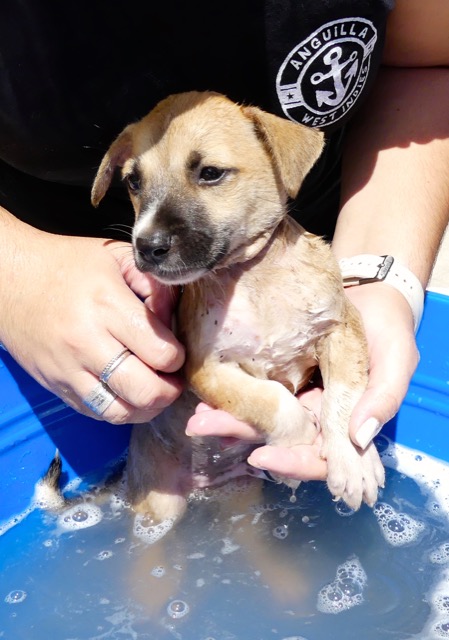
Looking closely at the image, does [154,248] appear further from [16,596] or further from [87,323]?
[16,596]

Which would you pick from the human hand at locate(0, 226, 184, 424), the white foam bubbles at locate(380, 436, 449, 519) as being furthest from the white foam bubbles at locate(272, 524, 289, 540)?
the human hand at locate(0, 226, 184, 424)

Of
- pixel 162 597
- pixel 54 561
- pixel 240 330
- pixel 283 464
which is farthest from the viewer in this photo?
pixel 54 561

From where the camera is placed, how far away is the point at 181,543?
109 inches

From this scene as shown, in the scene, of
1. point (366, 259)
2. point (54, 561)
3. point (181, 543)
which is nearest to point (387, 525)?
point (181, 543)

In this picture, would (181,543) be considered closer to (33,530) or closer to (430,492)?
(33,530)

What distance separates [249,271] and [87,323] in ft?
1.69

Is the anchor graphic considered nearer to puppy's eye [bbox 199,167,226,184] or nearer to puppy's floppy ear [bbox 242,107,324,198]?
puppy's floppy ear [bbox 242,107,324,198]

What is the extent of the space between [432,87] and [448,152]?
0.25 m

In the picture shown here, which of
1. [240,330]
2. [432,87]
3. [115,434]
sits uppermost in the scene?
[432,87]

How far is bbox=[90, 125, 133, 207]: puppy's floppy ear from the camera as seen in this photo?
2.22m

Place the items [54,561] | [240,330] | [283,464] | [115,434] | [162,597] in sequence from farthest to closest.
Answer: [115,434]
[54,561]
[162,597]
[240,330]
[283,464]

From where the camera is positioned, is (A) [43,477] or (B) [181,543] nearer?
(B) [181,543]

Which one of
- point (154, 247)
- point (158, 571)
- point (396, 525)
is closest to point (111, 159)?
point (154, 247)

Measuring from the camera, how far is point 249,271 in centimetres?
224
